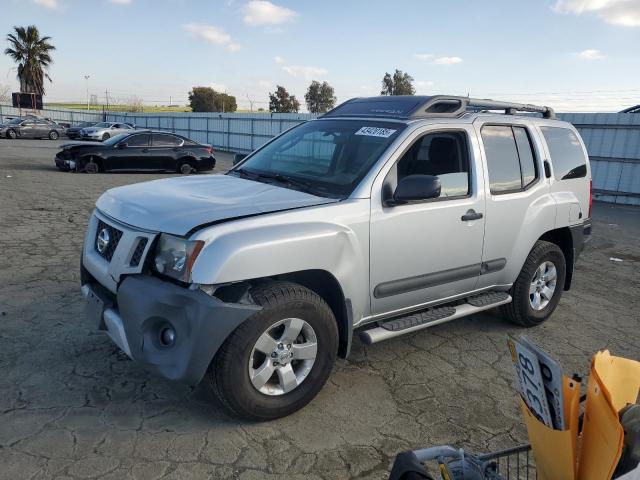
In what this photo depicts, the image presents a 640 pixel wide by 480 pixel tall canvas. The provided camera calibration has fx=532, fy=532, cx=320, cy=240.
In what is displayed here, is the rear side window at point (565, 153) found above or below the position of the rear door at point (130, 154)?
above

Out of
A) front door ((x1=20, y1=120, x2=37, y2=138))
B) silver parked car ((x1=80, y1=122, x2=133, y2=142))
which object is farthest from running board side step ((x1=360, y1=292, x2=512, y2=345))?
front door ((x1=20, y1=120, x2=37, y2=138))

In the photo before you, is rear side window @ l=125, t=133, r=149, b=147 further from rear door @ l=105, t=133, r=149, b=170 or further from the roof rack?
the roof rack

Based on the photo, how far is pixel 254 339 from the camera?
2932mm

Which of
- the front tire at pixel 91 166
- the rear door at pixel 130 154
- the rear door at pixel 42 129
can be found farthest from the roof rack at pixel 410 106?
the rear door at pixel 42 129

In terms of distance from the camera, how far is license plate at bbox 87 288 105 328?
3.24 m

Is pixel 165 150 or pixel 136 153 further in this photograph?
pixel 165 150

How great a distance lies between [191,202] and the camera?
3238 millimetres

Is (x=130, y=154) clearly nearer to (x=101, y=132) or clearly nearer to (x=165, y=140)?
(x=165, y=140)

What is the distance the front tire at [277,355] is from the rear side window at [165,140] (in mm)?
14023

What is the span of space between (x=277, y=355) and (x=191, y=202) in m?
1.06

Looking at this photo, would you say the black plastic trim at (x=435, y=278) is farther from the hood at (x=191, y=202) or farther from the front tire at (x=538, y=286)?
the hood at (x=191, y=202)

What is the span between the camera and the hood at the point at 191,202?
9.77 ft

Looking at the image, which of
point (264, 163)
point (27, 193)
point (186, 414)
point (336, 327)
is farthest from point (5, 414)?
point (27, 193)

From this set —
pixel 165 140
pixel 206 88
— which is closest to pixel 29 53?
pixel 206 88
